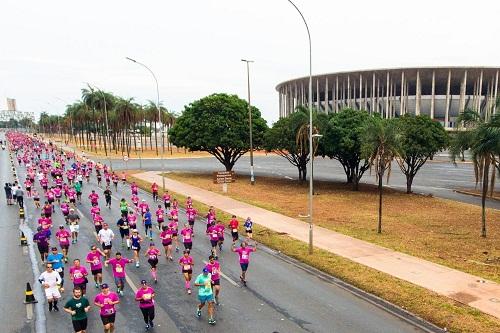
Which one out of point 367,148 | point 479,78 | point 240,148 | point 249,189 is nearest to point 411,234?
point 367,148

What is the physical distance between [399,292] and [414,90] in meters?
105

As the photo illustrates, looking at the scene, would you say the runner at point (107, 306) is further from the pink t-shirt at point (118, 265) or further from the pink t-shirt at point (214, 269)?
the pink t-shirt at point (118, 265)

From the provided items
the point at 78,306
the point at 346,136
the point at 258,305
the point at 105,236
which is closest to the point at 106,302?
the point at 78,306

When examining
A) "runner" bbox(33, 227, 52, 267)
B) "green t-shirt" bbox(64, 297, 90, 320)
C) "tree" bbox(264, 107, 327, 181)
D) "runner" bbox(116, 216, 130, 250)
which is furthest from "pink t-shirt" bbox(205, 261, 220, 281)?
"tree" bbox(264, 107, 327, 181)

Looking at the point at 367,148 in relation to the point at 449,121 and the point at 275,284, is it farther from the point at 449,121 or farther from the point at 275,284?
the point at 449,121

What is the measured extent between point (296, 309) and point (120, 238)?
11.1 metres

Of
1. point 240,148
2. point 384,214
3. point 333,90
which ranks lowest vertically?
point 384,214

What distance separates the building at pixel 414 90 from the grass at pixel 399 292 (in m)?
84.4

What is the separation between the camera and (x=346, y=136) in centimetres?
3528

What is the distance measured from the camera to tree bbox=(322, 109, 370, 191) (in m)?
35.2

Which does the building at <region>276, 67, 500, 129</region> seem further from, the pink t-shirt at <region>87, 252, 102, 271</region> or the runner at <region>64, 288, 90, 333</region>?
the runner at <region>64, 288, 90, 333</region>

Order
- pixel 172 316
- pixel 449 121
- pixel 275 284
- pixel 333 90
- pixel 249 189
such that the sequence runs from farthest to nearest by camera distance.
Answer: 1. pixel 333 90
2. pixel 449 121
3. pixel 249 189
4. pixel 275 284
5. pixel 172 316

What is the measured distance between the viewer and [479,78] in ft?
316

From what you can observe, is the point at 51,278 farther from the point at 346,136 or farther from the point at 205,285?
the point at 346,136
